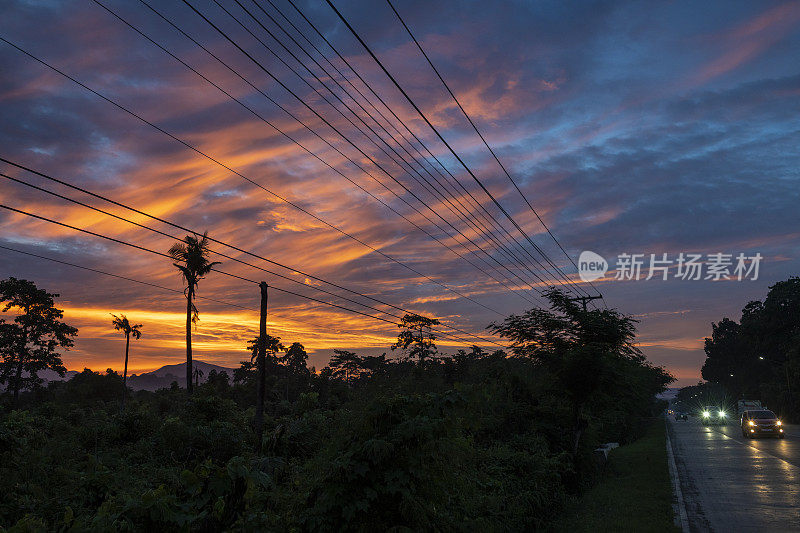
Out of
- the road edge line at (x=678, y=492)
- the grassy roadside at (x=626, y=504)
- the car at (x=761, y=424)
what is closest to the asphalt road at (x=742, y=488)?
Result: the road edge line at (x=678, y=492)

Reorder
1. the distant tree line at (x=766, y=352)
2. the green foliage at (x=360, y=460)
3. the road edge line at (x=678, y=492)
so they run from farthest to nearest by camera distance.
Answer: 1. the distant tree line at (x=766, y=352)
2. the road edge line at (x=678, y=492)
3. the green foliage at (x=360, y=460)

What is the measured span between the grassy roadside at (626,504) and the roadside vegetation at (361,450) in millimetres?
843

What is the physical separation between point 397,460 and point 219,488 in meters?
Answer: 2.38

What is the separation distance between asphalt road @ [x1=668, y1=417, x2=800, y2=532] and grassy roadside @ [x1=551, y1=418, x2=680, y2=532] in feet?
2.08

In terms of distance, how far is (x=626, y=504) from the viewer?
1545cm

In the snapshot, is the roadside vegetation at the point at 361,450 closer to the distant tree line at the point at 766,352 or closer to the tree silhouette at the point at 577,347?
the tree silhouette at the point at 577,347

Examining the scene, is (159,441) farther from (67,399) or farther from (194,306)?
(67,399)

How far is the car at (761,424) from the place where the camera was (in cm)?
3625

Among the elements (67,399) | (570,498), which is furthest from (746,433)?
(67,399)

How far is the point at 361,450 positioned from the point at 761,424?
39.6m

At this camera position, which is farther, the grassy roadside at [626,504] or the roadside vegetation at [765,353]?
the roadside vegetation at [765,353]

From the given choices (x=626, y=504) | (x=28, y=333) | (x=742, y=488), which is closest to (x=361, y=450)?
(x=626, y=504)

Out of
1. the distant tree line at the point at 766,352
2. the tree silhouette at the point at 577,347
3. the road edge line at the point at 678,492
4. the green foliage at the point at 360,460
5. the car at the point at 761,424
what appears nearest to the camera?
the green foliage at the point at 360,460

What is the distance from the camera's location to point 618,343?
24.6 meters
